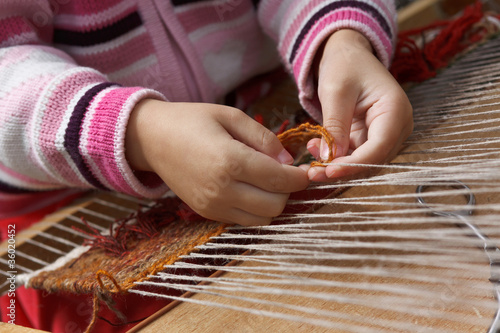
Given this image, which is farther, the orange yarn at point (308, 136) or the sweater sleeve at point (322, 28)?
the sweater sleeve at point (322, 28)

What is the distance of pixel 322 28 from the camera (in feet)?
2.34

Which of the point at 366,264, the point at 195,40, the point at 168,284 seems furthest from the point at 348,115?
the point at 195,40

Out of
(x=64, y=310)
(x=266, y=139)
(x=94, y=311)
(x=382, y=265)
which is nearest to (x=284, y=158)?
(x=266, y=139)

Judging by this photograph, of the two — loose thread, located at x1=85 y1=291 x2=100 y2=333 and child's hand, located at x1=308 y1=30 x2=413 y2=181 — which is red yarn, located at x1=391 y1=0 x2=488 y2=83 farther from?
loose thread, located at x1=85 y1=291 x2=100 y2=333

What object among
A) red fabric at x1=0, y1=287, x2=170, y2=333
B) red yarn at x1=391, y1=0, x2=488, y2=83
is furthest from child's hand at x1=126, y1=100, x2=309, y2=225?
red yarn at x1=391, y1=0, x2=488, y2=83

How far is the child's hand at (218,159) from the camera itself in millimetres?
491

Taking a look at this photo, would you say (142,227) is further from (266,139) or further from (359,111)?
(359,111)

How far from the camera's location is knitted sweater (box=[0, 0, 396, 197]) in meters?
0.62

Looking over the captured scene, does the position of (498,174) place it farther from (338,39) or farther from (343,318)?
(338,39)

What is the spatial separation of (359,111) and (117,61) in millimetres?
473

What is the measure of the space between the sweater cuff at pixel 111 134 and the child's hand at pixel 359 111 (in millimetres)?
235

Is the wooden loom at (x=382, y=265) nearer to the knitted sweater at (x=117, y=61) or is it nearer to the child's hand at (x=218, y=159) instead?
the child's hand at (x=218, y=159)

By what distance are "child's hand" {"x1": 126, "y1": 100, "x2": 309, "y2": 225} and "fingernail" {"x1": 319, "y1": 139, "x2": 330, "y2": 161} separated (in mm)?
36

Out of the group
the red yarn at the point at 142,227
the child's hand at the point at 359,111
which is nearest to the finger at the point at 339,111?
the child's hand at the point at 359,111
